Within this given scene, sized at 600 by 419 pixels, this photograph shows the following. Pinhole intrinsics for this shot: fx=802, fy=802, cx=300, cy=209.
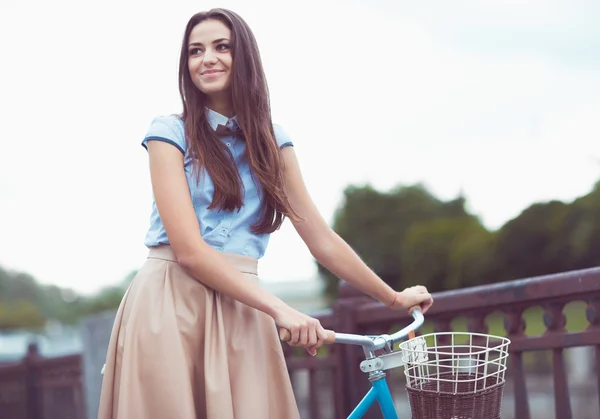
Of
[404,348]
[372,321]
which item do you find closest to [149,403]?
[404,348]

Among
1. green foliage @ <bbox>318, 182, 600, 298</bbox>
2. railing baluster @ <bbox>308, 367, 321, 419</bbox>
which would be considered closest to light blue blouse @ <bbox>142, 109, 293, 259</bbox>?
railing baluster @ <bbox>308, 367, 321, 419</bbox>

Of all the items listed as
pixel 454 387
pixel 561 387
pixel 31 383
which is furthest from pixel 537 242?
pixel 454 387

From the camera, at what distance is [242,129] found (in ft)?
7.95

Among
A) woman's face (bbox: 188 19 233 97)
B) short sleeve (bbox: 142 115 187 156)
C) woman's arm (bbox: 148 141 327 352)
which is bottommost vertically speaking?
woman's arm (bbox: 148 141 327 352)

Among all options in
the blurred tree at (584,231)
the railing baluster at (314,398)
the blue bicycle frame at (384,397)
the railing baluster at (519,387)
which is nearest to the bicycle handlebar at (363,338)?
the blue bicycle frame at (384,397)

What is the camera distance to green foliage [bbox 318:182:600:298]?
29891mm

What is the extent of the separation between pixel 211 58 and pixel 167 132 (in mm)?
260

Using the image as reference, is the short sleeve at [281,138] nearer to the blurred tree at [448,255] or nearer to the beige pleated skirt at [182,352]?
the beige pleated skirt at [182,352]

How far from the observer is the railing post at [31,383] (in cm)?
797

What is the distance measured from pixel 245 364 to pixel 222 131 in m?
0.70

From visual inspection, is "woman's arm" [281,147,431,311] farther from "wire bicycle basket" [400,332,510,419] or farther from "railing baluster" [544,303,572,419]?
"railing baluster" [544,303,572,419]

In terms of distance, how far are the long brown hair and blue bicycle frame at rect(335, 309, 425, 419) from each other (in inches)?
19.2

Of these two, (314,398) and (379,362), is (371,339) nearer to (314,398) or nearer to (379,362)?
(379,362)

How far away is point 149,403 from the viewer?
226 centimetres
